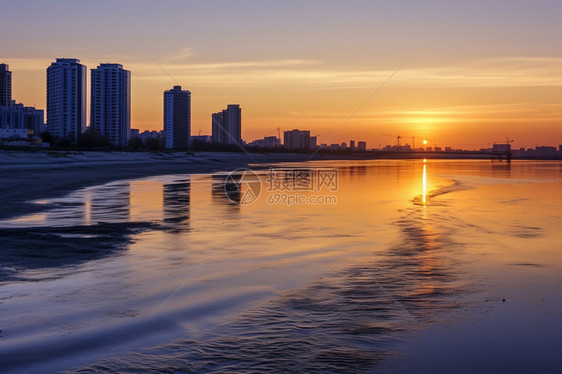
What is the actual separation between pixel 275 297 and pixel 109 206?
1401cm

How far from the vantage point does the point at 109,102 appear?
7623 inches

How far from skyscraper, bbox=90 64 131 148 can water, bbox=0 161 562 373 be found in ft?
613

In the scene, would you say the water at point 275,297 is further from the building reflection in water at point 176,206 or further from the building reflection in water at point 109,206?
the building reflection in water at point 176,206

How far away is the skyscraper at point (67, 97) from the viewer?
181m

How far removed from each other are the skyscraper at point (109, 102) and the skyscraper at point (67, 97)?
25.3 feet

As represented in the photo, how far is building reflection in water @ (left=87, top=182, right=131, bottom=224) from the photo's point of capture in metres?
16.8

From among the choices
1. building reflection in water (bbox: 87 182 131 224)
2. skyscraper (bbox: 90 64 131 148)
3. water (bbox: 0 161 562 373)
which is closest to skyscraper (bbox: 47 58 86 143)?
skyscraper (bbox: 90 64 131 148)

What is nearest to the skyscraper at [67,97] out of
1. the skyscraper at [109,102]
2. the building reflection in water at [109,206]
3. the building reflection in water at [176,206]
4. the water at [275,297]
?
the skyscraper at [109,102]

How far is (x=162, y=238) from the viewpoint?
13141mm

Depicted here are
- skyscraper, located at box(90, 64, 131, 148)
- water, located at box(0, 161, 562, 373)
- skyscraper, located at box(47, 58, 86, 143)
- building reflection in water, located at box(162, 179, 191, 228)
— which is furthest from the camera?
skyscraper, located at box(90, 64, 131, 148)

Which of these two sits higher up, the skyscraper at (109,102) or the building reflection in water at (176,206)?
the skyscraper at (109,102)

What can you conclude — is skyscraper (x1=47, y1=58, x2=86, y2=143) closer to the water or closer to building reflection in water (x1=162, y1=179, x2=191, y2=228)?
building reflection in water (x1=162, y1=179, x2=191, y2=228)

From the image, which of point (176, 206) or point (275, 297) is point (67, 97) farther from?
point (275, 297)

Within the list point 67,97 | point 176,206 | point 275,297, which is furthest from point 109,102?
point 275,297
